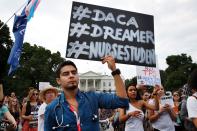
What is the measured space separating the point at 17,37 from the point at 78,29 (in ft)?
16.3

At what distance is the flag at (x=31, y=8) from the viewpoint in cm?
1123

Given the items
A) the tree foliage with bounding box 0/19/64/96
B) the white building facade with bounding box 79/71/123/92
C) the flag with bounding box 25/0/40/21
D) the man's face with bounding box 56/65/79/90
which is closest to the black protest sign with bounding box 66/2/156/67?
the man's face with bounding box 56/65/79/90

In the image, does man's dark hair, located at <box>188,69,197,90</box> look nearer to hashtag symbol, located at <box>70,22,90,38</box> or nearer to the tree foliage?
hashtag symbol, located at <box>70,22,90,38</box>

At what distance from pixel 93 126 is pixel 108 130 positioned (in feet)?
37.7

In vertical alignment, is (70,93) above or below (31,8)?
below

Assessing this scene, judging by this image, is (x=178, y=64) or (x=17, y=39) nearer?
(x=17, y=39)

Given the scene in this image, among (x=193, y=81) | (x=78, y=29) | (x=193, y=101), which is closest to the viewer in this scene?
(x=193, y=101)

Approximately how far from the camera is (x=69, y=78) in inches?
143

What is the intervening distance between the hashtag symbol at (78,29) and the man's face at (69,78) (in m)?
3.24

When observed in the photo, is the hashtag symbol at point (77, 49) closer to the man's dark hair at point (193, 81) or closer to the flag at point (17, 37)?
the man's dark hair at point (193, 81)

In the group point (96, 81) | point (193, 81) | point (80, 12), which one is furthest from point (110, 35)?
point (96, 81)

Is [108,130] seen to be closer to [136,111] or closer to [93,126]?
[136,111]

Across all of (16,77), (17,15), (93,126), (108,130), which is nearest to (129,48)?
(93,126)

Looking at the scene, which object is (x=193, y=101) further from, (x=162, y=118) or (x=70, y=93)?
(x=162, y=118)
